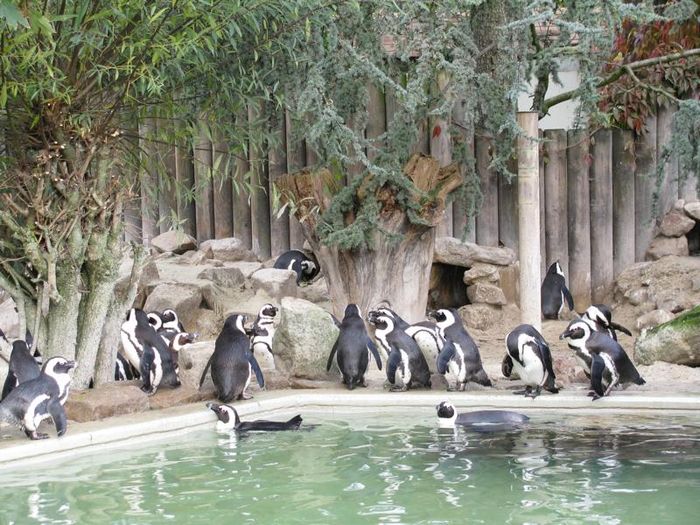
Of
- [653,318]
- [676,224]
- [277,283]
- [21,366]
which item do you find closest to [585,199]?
[676,224]

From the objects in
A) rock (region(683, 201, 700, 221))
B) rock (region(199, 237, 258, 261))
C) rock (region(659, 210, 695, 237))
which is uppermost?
rock (region(683, 201, 700, 221))

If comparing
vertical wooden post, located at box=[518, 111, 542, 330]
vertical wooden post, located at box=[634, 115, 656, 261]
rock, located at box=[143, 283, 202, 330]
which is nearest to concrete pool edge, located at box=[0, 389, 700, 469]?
vertical wooden post, located at box=[518, 111, 542, 330]

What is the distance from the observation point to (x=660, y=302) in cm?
1132

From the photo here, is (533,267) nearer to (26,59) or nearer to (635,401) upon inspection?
(635,401)

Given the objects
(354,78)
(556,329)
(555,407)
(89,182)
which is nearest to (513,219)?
(556,329)

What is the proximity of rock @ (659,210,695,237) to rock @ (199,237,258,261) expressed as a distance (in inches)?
173

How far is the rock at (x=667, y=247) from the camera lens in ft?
39.2

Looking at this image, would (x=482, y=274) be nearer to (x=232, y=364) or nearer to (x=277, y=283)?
(x=277, y=283)

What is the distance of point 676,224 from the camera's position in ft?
39.1

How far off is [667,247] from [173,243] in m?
5.27

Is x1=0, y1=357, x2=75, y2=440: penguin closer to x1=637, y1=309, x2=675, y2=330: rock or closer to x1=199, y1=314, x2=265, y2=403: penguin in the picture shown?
x1=199, y1=314, x2=265, y2=403: penguin

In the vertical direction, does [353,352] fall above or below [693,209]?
below

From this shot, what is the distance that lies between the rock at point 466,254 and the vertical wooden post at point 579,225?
2.39ft

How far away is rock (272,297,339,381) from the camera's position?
933cm
